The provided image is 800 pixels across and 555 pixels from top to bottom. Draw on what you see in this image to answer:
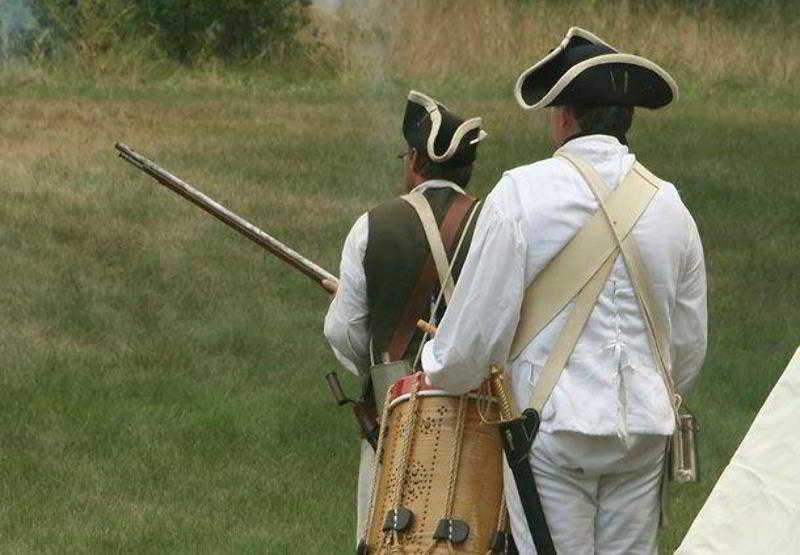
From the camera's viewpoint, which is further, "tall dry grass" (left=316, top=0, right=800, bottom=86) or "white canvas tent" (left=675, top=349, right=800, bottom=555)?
"tall dry grass" (left=316, top=0, right=800, bottom=86)

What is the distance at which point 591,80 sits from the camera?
208 inches

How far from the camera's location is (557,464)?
513cm

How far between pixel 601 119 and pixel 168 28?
61.4ft

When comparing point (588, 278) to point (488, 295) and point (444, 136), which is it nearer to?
point (488, 295)

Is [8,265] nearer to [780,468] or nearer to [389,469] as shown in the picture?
[389,469]

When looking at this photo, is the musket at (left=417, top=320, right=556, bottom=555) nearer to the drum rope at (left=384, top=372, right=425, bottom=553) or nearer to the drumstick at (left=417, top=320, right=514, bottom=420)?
the drumstick at (left=417, top=320, right=514, bottom=420)

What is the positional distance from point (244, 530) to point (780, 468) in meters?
5.31

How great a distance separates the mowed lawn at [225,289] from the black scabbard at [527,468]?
3600 millimetres

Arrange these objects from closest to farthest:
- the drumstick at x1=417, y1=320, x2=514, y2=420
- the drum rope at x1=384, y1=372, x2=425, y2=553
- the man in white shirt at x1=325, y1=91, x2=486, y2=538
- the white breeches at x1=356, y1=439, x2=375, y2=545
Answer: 1. the drumstick at x1=417, y1=320, x2=514, y2=420
2. the drum rope at x1=384, y1=372, x2=425, y2=553
3. the man in white shirt at x1=325, y1=91, x2=486, y2=538
4. the white breeches at x1=356, y1=439, x2=375, y2=545

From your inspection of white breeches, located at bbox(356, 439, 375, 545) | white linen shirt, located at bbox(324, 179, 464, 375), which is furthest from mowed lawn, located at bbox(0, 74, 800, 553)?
white linen shirt, located at bbox(324, 179, 464, 375)

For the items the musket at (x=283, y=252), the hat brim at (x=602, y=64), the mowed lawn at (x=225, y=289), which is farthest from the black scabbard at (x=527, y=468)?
the mowed lawn at (x=225, y=289)

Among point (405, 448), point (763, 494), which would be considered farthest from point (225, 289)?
point (763, 494)

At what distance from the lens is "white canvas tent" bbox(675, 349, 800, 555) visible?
3.85m

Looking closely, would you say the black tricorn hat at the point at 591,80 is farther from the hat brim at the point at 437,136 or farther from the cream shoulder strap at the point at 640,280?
the hat brim at the point at 437,136
